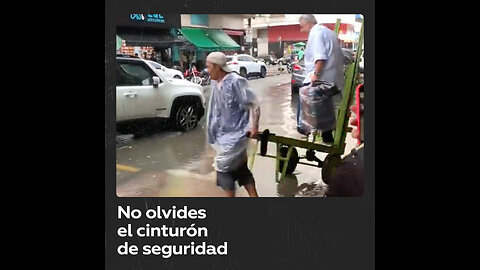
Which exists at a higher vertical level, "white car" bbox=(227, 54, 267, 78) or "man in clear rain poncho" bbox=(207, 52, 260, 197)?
"white car" bbox=(227, 54, 267, 78)

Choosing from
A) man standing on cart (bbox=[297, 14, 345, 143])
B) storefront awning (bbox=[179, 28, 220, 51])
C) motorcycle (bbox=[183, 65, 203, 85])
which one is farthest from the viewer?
motorcycle (bbox=[183, 65, 203, 85])

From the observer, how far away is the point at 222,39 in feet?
13.0

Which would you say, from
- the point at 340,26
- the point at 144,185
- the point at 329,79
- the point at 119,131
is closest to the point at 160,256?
the point at 144,185

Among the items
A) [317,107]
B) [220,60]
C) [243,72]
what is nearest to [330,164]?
[317,107]

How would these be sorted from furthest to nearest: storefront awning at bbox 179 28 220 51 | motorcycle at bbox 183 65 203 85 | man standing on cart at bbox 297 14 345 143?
motorcycle at bbox 183 65 203 85
man standing on cart at bbox 297 14 345 143
storefront awning at bbox 179 28 220 51

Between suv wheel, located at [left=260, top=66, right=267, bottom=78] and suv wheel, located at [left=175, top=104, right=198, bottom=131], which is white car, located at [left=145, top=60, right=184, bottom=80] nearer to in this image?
suv wheel, located at [left=175, top=104, right=198, bottom=131]

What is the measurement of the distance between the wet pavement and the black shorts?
45mm

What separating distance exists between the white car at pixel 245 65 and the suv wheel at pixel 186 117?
448 mm

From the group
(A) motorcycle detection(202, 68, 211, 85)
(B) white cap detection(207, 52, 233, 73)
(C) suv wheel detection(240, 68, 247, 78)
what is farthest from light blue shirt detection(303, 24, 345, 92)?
(A) motorcycle detection(202, 68, 211, 85)

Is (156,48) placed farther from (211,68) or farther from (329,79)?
(329,79)

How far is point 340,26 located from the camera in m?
3.94

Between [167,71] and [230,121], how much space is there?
2.04 feet

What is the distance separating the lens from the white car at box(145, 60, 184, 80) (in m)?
4.11

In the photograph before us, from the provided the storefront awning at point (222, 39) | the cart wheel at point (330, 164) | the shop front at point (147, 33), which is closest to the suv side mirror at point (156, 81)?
the shop front at point (147, 33)
